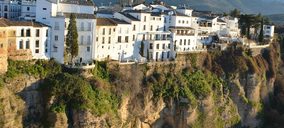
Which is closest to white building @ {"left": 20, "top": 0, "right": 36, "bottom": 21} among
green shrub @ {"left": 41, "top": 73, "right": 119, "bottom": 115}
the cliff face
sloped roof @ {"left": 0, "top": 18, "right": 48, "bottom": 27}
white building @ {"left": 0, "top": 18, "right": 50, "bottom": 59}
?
sloped roof @ {"left": 0, "top": 18, "right": 48, "bottom": 27}

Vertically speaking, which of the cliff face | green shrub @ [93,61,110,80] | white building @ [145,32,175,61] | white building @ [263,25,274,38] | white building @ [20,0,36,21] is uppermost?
white building @ [20,0,36,21]

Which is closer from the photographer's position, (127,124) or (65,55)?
(65,55)

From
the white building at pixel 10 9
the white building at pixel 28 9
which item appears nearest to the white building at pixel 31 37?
the white building at pixel 28 9

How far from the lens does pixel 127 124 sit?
57.7 meters

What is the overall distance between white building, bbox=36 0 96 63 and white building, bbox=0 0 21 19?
7.94 m

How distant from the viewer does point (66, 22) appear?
52.8 m

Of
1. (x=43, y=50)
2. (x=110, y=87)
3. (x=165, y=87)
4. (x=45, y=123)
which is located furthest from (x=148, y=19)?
(x=45, y=123)

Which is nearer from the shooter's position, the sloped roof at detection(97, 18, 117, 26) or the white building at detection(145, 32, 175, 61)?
the sloped roof at detection(97, 18, 117, 26)

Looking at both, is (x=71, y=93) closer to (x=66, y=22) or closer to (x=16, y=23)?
(x=66, y=22)

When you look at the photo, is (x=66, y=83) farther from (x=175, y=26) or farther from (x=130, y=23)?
(x=175, y=26)

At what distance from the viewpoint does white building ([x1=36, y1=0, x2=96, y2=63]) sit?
172ft

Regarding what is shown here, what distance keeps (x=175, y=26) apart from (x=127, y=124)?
62.6 feet

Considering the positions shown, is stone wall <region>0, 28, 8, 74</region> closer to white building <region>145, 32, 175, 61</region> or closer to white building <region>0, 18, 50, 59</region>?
white building <region>0, 18, 50, 59</region>

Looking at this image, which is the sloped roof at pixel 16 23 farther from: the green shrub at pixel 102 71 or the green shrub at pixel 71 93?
the green shrub at pixel 102 71
